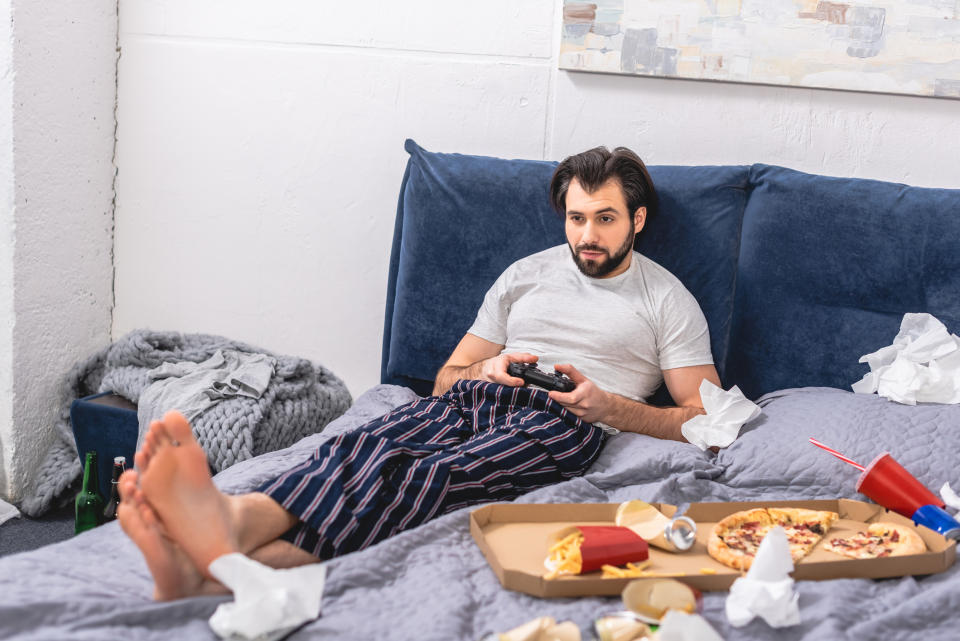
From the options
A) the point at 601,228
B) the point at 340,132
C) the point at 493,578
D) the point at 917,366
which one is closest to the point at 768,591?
the point at 493,578

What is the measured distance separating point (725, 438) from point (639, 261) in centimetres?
50

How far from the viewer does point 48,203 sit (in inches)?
91.5

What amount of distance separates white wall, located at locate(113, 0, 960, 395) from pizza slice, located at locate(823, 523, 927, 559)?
1.25 meters

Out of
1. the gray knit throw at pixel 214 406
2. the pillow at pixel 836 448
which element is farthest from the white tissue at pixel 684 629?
the gray knit throw at pixel 214 406

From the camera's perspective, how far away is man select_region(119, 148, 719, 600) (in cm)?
118

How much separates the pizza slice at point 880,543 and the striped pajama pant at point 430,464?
0.50 metres

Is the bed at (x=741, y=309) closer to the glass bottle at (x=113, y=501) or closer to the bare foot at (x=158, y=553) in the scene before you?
the bare foot at (x=158, y=553)

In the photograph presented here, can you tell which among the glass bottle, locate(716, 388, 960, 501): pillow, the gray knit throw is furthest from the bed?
the glass bottle

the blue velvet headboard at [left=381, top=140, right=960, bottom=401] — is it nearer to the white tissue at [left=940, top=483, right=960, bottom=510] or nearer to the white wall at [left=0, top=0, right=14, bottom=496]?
the white tissue at [left=940, top=483, right=960, bottom=510]

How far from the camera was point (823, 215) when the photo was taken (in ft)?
6.77

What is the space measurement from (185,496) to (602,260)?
113 centimetres

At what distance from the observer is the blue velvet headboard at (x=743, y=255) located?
2.02 m


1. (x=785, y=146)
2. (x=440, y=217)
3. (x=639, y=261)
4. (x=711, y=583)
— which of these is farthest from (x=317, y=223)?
(x=711, y=583)

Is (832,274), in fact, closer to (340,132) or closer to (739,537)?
(739,537)
